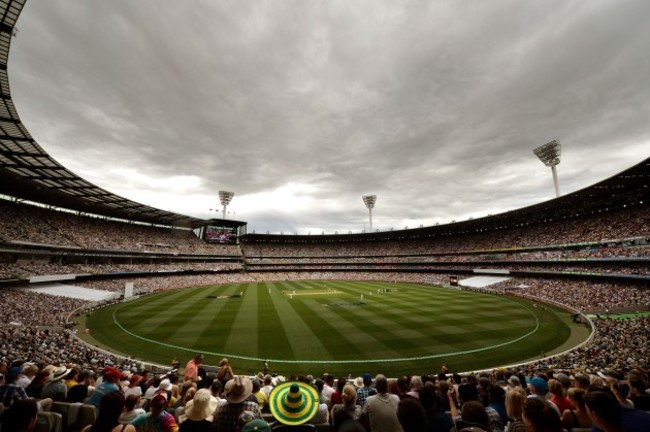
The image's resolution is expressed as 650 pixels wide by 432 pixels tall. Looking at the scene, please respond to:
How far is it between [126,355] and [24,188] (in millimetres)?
A: 40509

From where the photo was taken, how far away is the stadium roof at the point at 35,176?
16.5 m

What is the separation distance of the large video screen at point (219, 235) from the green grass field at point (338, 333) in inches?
2014

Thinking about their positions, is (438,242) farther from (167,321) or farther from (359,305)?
(167,321)

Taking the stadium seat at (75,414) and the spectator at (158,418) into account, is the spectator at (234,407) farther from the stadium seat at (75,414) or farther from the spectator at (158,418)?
the stadium seat at (75,414)

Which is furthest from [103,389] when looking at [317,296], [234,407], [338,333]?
[317,296]

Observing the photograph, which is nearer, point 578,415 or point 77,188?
point 578,415

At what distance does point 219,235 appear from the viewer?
89.4 meters

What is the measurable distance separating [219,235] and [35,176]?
181ft

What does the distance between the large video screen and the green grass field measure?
51154mm

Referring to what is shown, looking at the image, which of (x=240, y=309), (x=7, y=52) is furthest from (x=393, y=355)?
(x=7, y=52)

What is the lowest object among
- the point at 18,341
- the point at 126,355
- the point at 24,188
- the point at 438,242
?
the point at 126,355

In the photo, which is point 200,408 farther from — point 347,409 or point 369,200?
point 369,200

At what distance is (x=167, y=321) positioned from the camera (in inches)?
1111

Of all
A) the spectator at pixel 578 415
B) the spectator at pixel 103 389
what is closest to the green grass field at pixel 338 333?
the spectator at pixel 103 389
